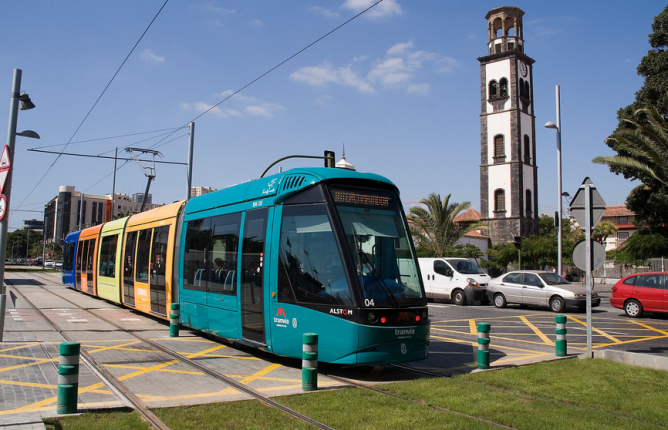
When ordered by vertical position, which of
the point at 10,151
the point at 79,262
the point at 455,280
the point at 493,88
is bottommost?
the point at 455,280

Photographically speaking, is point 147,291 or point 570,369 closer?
point 570,369

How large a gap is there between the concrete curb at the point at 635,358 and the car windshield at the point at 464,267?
551 inches

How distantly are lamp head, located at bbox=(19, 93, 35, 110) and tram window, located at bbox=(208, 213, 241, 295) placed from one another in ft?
14.8

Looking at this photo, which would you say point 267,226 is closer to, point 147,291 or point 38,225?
point 147,291

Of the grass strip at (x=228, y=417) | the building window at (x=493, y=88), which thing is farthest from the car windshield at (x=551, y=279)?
the building window at (x=493, y=88)

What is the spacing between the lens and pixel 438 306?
878 inches

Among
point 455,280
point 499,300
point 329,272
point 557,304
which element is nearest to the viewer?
point 329,272

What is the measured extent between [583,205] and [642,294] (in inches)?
367

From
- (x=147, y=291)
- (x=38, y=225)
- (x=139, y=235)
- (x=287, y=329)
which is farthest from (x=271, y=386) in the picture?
(x=38, y=225)

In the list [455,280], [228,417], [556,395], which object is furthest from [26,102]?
[455,280]

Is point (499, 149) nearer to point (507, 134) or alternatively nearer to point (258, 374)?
point (507, 134)

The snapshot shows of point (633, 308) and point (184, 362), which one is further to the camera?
point (633, 308)

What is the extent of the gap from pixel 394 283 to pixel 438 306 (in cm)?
1476

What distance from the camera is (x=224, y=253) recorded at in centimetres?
1063
